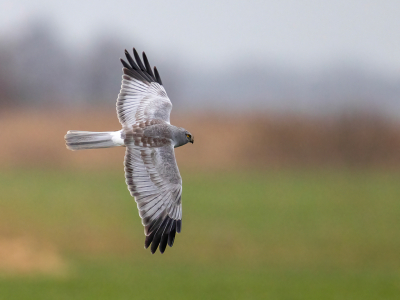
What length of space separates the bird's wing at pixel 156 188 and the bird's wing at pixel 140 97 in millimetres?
617

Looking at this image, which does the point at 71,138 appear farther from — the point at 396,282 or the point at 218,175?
the point at 218,175

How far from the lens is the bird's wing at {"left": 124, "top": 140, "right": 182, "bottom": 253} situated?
23.0 feet

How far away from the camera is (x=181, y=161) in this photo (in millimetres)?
42625

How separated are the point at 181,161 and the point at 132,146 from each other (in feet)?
117

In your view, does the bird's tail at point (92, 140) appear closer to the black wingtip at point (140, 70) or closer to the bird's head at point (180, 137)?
the bird's head at point (180, 137)

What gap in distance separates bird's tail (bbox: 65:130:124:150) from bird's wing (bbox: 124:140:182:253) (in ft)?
0.64

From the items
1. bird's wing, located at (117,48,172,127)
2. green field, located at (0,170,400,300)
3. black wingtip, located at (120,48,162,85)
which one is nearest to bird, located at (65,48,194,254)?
bird's wing, located at (117,48,172,127)

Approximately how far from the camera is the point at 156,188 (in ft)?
23.4

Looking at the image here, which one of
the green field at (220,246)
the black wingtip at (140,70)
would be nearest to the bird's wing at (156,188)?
the black wingtip at (140,70)

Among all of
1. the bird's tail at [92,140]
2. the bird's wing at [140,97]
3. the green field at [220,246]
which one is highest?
the bird's wing at [140,97]

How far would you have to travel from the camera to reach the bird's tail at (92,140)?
6859mm

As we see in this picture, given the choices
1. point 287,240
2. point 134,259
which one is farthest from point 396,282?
point 134,259

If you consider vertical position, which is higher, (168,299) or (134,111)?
(134,111)

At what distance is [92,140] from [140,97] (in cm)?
119
